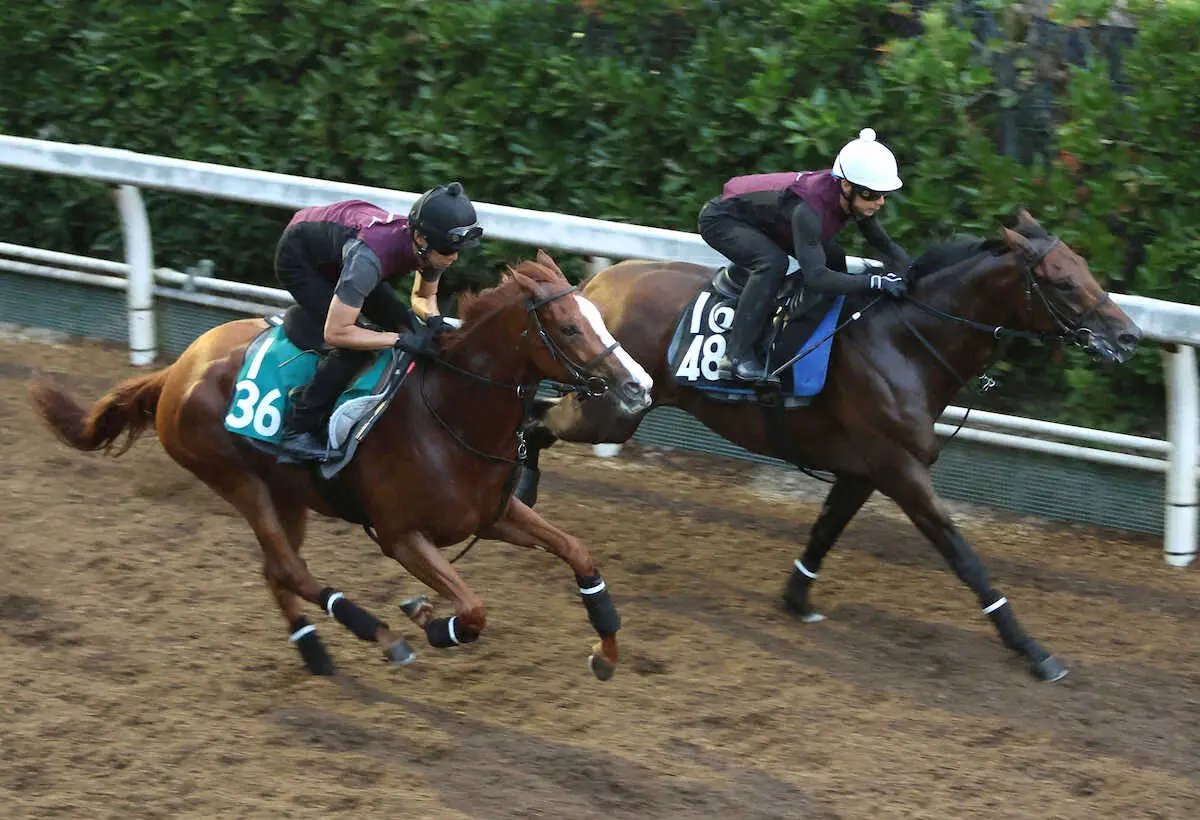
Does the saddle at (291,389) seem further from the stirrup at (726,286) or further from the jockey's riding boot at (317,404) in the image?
the stirrup at (726,286)

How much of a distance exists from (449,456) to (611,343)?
76 centimetres

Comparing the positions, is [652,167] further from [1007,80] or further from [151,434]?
[151,434]

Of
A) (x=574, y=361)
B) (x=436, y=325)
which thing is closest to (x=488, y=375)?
(x=436, y=325)

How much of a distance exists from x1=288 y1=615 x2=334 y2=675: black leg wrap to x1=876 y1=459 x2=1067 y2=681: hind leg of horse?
7.46 feet

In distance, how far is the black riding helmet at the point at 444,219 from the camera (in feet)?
16.5

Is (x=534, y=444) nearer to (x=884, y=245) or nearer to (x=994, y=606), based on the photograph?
(x=884, y=245)

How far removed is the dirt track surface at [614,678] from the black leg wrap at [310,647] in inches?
2.4

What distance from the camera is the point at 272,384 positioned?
5.50 meters

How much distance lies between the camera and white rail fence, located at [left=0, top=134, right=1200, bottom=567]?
6414 millimetres

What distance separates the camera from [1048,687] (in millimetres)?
5520

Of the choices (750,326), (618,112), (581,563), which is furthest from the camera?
(618,112)

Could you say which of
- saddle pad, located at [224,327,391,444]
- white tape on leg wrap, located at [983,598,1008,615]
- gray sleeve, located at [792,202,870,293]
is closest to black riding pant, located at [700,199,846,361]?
gray sleeve, located at [792,202,870,293]

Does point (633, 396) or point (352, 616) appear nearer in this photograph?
point (633, 396)

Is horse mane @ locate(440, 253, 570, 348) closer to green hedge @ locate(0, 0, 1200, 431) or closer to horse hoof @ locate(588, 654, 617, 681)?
horse hoof @ locate(588, 654, 617, 681)
